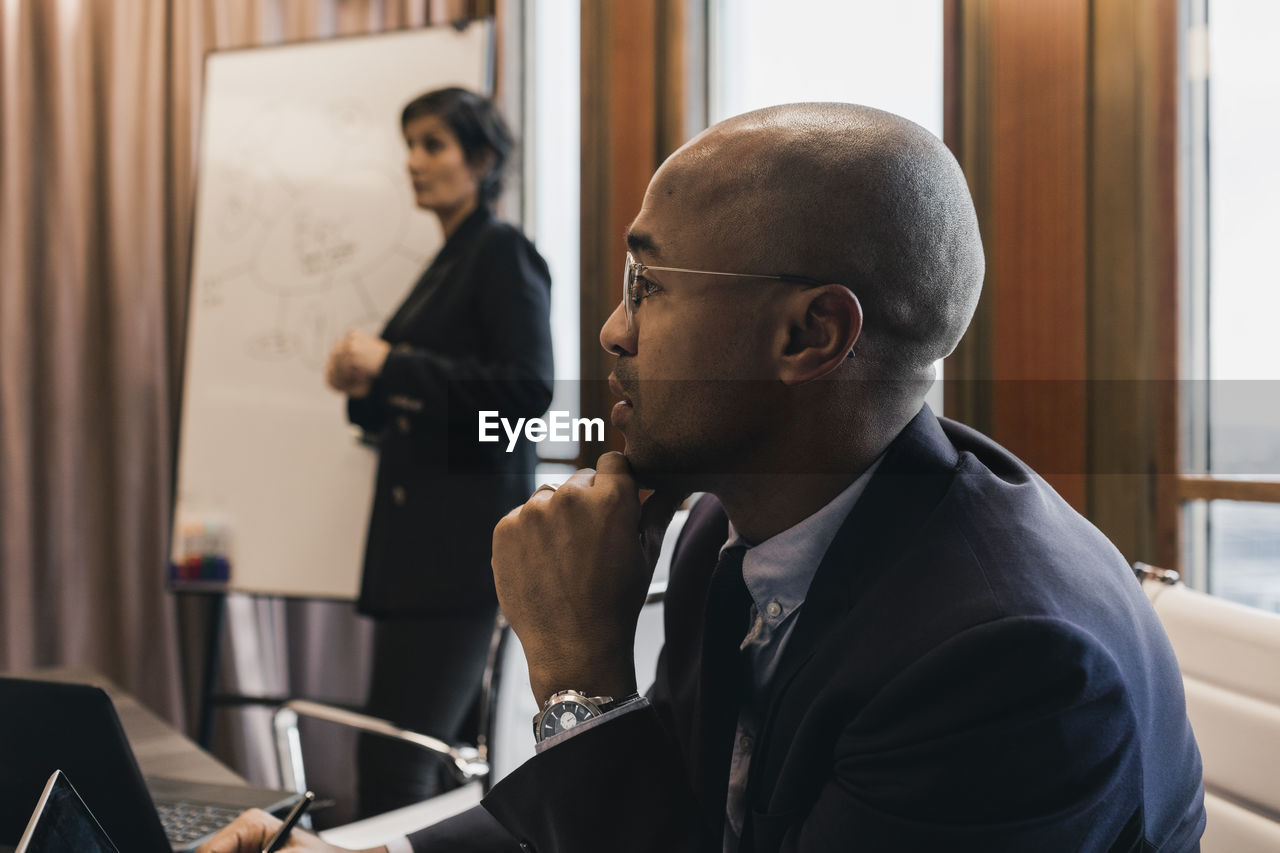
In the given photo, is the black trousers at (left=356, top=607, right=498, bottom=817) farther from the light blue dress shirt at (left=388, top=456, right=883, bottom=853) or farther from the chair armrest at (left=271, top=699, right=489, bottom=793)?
the light blue dress shirt at (left=388, top=456, right=883, bottom=853)

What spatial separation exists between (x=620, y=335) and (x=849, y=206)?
0.23 metres

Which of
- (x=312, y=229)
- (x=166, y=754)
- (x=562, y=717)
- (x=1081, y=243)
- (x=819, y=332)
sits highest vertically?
(x=312, y=229)

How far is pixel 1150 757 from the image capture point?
0.74m

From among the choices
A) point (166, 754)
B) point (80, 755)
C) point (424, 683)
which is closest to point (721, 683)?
point (80, 755)

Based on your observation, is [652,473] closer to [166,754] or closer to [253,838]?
[253,838]

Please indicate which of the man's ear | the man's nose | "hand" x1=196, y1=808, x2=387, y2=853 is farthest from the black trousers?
the man's ear

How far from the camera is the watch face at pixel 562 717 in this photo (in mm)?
786

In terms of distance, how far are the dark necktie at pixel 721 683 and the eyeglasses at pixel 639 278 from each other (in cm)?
26

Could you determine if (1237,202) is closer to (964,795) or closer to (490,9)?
(964,795)

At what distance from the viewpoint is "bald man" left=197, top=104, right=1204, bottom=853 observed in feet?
2.10

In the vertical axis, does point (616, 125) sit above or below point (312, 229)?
above

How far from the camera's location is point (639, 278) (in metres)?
0.87

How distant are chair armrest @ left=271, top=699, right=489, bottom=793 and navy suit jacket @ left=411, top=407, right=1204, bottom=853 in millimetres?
690

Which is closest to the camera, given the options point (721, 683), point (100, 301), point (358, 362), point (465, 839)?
point (721, 683)
